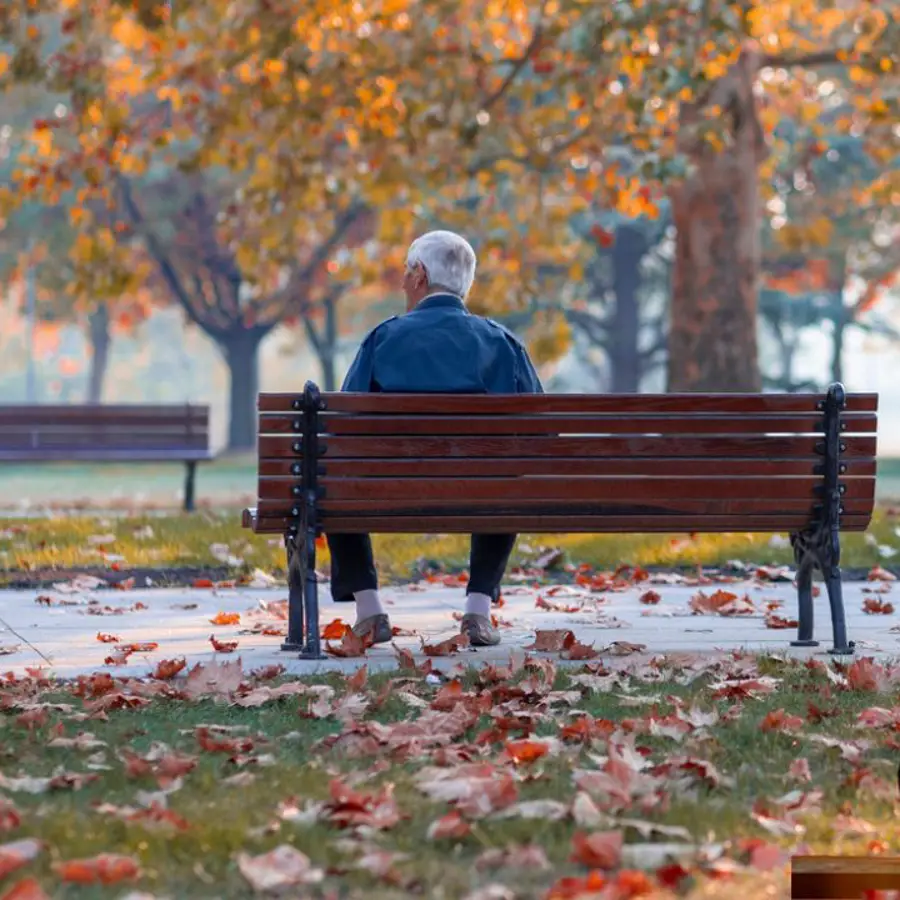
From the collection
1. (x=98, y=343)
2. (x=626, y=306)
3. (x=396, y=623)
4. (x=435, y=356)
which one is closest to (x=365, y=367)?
(x=435, y=356)

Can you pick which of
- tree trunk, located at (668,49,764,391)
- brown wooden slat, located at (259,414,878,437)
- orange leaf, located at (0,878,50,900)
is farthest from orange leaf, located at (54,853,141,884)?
tree trunk, located at (668,49,764,391)

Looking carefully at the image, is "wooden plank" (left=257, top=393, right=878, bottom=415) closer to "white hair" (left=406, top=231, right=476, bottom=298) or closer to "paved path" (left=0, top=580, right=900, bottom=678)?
"white hair" (left=406, top=231, right=476, bottom=298)

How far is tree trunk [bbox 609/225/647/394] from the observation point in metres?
38.4

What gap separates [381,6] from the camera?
17750 mm

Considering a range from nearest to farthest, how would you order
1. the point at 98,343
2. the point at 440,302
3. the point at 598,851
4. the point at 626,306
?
the point at 598,851
the point at 440,302
the point at 626,306
the point at 98,343

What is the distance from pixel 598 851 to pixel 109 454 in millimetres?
11622

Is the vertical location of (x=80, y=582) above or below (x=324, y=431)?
below

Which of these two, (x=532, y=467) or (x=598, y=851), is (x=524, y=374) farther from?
(x=598, y=851)

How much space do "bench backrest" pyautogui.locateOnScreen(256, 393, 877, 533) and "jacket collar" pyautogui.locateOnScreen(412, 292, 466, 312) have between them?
0.59 m

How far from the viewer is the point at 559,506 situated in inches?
269

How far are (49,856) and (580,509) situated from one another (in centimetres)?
333

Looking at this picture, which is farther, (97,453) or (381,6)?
(381,6)

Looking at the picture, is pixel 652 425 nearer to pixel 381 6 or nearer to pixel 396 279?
pixel 381 6

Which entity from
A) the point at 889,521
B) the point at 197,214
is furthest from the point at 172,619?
the point at 197,214
